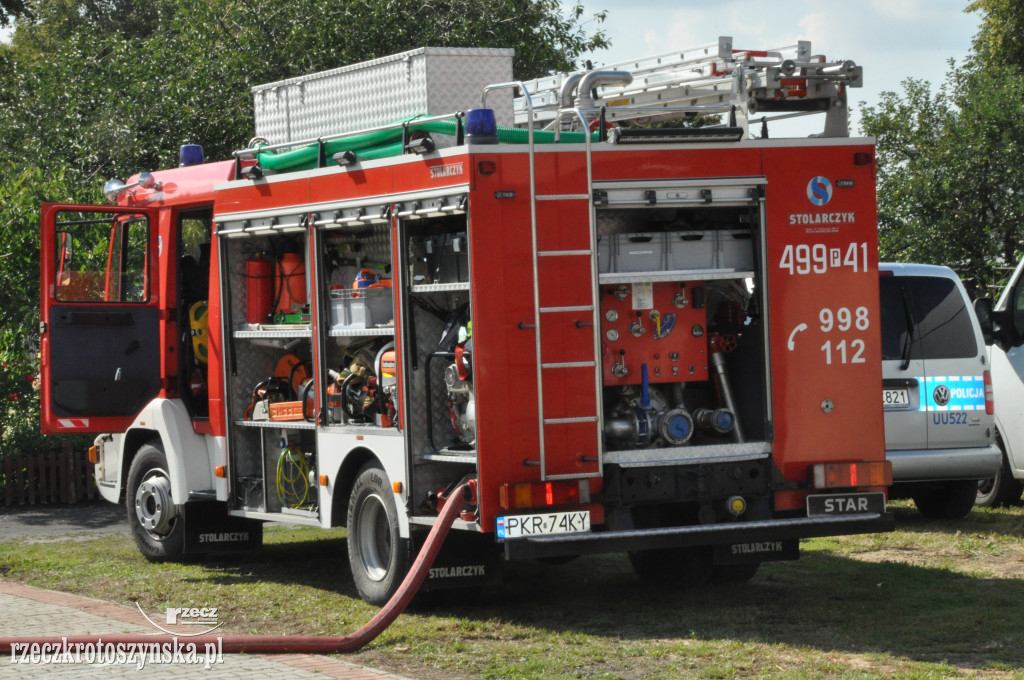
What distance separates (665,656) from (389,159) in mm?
3409

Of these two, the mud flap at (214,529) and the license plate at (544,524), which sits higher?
the license plate at (544,524)

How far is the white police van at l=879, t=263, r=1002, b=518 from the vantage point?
38.2ft

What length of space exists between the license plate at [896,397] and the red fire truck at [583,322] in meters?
2.82

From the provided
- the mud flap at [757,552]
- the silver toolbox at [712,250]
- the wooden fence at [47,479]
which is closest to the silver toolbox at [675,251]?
the silver toolbox at [712,250]

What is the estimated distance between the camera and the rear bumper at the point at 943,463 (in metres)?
11.6

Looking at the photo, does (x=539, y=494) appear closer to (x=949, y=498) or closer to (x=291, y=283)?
(x=291, y=283)

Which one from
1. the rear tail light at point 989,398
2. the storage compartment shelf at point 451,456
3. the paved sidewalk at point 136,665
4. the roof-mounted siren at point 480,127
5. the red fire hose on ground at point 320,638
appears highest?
the roof-mounted siren at point 480,127

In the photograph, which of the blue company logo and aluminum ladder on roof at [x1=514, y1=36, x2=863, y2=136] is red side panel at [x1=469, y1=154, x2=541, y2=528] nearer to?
aluminum ladder on roof at [x1=514, y1=36, x2=863, y2=136]


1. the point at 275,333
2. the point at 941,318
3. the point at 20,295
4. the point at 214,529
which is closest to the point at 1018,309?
the point at 941,318

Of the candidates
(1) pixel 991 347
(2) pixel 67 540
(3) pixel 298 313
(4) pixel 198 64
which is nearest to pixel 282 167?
(3) pixel 298 313

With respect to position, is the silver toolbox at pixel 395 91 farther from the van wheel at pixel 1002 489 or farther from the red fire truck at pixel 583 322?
the van wheel at pixel 1002 489

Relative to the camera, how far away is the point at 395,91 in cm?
984

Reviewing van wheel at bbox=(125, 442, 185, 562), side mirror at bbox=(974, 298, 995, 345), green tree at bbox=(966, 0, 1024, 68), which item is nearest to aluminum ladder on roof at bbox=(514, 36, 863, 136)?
side mirror at bbox=(974, 298, 995, 345)

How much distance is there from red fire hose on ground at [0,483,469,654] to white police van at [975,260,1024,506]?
6337 mm
